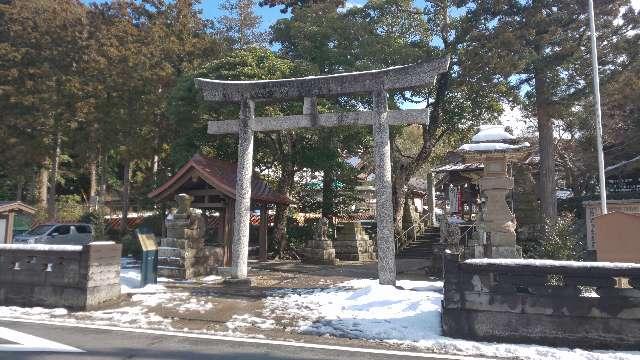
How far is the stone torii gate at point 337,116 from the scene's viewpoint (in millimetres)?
11047

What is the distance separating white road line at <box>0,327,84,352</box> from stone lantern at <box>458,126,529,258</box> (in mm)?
8395

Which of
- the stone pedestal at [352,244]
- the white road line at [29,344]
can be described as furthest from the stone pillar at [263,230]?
the white road line at [29,344]

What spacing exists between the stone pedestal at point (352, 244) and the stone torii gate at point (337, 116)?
10605mm

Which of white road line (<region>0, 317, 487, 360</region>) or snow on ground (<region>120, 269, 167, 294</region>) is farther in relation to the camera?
snow on ground (<region>120, 269, 167, 294</region>)

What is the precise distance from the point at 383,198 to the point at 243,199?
3.62 m

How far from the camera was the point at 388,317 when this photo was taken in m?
8.65

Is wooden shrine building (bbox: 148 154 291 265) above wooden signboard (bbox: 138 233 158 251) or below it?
above

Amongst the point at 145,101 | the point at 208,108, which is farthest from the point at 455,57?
the point at 145,101

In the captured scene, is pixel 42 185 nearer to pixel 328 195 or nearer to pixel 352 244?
pixel 328 195

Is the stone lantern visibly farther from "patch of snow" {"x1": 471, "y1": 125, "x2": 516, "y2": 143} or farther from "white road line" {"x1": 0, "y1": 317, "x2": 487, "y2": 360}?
"white road line" {"x1": 0, "y1": 317, "x2": 487, "y2": 360}

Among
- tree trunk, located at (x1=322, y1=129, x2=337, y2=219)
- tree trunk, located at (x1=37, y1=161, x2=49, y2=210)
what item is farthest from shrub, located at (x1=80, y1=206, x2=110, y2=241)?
tree trunk, located at (x1=322, y1=129, x2=337, y2=219)

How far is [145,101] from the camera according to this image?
24.4 m

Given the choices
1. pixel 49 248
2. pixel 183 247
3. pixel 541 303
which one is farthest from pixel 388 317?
pixel 183 247

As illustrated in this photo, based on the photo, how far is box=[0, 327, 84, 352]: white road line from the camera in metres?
6.63
